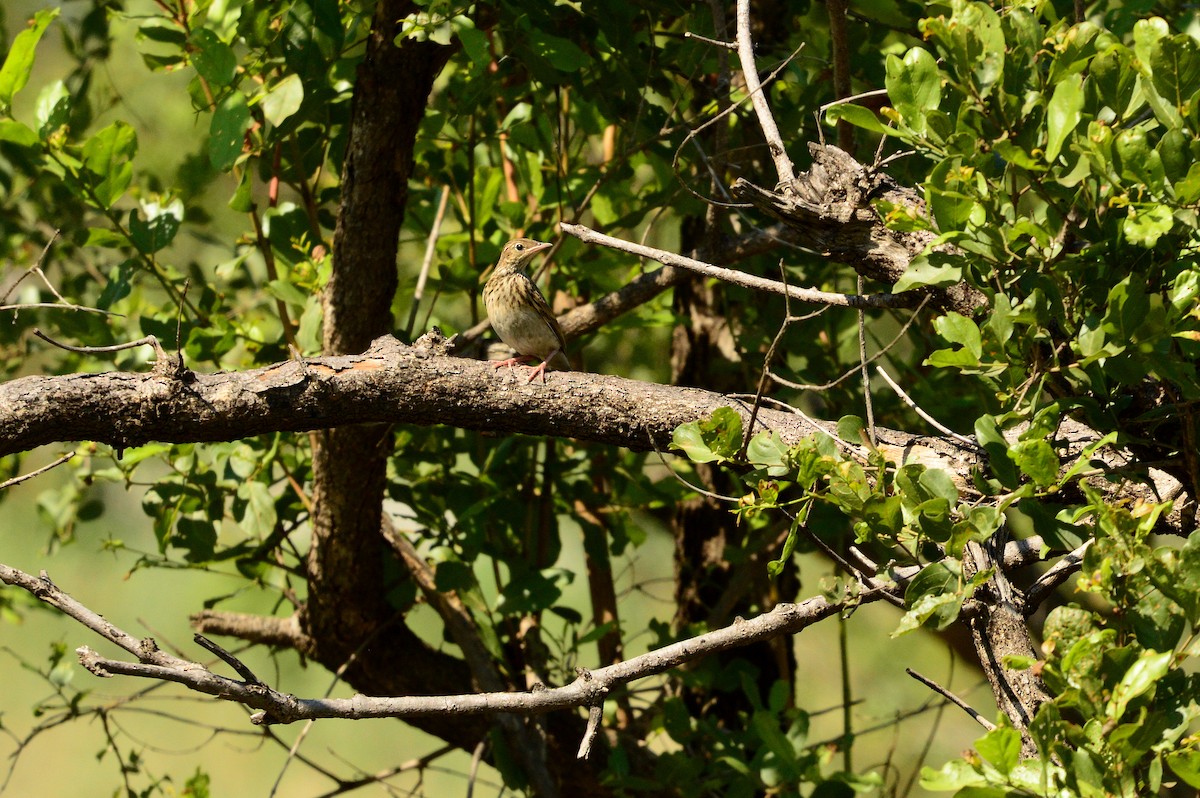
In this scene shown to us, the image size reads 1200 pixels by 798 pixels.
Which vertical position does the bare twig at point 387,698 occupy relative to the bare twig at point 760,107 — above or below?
below

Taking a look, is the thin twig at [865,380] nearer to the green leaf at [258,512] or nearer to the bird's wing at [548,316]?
the bird's wing at [548,316]

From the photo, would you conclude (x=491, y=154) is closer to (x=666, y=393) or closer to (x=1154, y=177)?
(x=666, y=393)

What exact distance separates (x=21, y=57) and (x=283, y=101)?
732mm

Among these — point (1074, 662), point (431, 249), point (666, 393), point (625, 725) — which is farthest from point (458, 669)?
point (1074, 662)

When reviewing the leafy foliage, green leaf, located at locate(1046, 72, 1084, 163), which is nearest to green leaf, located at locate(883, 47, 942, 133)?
the leafy foliage

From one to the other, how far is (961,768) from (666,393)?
116 cm

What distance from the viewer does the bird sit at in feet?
12.8

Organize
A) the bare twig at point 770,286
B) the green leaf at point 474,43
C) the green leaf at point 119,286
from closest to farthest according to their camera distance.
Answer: the bare twig at point 770,286, the green leaf at point 474,43, the green leaf at point 119,286

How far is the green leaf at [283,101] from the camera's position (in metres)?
2.88

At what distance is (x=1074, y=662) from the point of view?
62.7 inches

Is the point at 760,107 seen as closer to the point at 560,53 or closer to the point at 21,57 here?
the point at 560,53

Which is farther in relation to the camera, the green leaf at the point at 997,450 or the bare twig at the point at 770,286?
the bare twig at the point at 770,286

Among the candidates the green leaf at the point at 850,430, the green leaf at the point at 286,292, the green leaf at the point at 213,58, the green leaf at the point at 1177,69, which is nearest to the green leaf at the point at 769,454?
the green leaf at the point at 850,430

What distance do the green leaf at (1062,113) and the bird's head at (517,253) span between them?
2.36m
